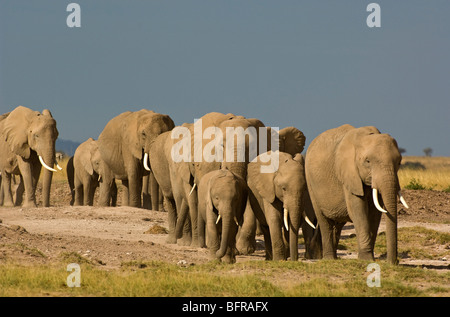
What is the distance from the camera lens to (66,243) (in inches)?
773

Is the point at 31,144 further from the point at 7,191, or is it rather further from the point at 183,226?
the point at 183,226

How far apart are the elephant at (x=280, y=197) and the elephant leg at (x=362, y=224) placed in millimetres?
914

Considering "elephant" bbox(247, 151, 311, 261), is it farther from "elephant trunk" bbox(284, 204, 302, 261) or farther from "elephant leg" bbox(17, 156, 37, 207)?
"elephant leg" bbox(17, 156, 37, 207)

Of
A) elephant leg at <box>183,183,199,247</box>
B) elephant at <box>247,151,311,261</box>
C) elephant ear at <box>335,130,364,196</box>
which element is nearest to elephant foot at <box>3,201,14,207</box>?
elephant leg at <box>183,183,199,247</box>

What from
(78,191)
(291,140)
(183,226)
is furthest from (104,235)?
(78,191)

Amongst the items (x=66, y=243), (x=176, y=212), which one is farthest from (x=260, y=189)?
(x=176, y=212)

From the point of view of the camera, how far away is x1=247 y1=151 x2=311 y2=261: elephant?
1692cm

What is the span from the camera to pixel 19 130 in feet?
97.0

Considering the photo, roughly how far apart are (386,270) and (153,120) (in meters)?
12.8

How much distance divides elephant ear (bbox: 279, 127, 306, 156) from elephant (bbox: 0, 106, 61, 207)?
9.13 metres

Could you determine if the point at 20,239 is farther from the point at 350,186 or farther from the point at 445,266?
the point at 445,266

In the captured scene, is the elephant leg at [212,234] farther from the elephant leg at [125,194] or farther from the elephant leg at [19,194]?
the elephant leg at [19,194]

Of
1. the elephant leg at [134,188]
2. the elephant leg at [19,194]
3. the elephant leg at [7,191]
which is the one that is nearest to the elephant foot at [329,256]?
the elephant leg at [134,188]
